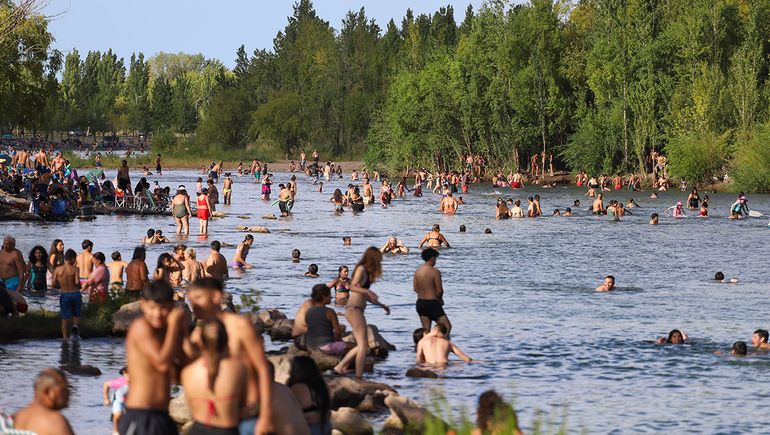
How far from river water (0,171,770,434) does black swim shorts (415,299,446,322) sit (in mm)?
980

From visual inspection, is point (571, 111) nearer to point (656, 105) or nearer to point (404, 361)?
point (656, 105)

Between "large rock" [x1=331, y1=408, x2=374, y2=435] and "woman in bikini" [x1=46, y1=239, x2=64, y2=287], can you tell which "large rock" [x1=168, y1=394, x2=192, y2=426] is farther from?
"woman in bikini" [x1=46, y1=239, x2=64, y2=287]

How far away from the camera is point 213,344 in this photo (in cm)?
875

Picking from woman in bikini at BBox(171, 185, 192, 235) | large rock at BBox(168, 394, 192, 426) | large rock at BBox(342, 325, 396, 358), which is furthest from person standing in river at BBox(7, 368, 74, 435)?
woman in bikini at BBox(171, 185, 192, 235)

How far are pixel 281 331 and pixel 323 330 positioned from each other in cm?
434

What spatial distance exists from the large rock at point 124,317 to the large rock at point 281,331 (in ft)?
8.03

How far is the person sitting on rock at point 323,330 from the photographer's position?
59.6 ft

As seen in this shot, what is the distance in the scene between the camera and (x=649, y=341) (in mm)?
24875

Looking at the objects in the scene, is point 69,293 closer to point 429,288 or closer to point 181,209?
point 429,288

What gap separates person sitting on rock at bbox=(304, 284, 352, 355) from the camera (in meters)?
18.2

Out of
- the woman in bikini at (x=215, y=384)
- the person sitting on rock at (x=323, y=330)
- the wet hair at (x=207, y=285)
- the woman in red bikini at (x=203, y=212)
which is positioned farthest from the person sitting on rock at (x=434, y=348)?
the woman in red bikini at (x=203, y=212)

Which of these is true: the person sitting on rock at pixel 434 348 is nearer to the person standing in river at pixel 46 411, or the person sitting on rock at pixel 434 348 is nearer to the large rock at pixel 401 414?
the large rock at pixel 401 414

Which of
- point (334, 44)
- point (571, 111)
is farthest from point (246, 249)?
point (334, 44)

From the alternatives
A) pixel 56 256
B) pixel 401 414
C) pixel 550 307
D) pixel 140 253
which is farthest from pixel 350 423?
pixel 550 307
